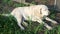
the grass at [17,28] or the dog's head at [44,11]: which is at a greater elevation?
the dog's head at [44,11]

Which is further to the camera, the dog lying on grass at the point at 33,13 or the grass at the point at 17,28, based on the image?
the dog lying on grass at the point at 33,13

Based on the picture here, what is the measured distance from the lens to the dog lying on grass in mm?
5176

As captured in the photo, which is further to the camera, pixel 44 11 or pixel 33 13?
pixel 33 13

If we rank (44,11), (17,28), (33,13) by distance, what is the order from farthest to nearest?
(33,13)
(44,11)
(17,28)

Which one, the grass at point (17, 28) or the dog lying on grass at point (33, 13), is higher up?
the dog lying on grass at point (33, 13)

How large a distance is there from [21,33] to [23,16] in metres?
0.65

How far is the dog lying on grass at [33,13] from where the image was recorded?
518cm

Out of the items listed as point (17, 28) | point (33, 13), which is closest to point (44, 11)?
point (33, 13)

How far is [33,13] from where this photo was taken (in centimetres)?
536

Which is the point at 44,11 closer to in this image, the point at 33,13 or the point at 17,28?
the point at 33,13

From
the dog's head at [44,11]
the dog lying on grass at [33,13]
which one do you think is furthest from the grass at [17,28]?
the dog's head at [44,11]

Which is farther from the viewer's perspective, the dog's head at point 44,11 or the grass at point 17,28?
the dog's head at point 44,11

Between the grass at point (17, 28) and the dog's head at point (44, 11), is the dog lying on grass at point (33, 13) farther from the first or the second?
the grass at point (17, 28)

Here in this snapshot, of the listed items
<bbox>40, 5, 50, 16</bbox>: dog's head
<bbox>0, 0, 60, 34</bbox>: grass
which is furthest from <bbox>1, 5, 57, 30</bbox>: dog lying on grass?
<bbox>0, 0, 60, 34</bbox>: grass
